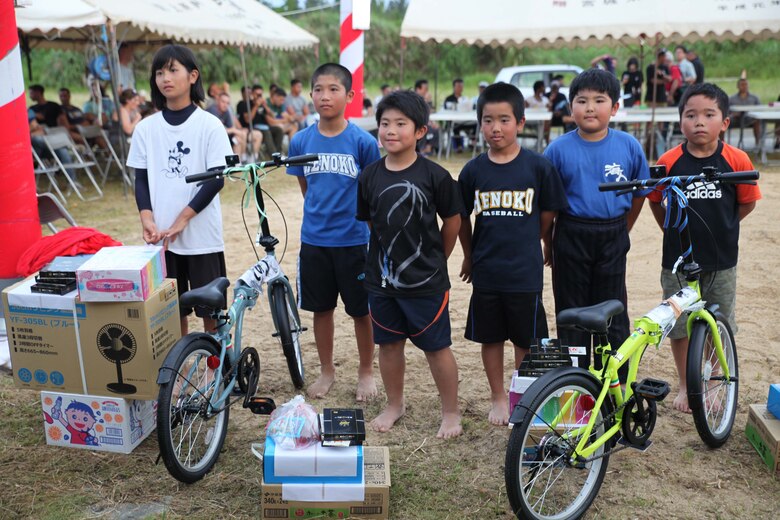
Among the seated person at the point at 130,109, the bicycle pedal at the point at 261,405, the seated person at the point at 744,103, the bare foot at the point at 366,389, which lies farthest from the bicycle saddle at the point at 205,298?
the seated person at the point at 744,103

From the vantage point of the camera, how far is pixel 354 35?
24.0ft

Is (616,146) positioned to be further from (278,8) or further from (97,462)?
(278,8)

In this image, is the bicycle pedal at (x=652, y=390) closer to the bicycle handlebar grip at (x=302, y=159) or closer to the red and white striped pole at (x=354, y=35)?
the bicycle handlebar grip at (x=302, y=159)

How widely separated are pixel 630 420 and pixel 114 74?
861 cm

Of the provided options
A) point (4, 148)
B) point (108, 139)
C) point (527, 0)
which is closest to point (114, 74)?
point (108, 139)

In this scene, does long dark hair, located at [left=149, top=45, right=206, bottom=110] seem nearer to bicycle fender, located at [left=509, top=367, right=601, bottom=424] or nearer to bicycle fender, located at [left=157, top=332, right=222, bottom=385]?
bicycle fender, located at [left=157, top=332, right=222, bottom=385]

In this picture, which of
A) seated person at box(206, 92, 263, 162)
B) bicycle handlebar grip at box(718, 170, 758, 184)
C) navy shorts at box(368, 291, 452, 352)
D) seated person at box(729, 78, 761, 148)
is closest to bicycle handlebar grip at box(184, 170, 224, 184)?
navy shorts at box(368, 291, 452, 352)

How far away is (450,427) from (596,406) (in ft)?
3.23

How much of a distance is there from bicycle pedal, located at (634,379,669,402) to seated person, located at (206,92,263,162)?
34.3 feet

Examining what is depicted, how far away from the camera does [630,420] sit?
2977 mm

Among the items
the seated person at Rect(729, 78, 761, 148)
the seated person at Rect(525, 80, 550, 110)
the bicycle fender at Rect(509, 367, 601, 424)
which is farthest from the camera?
the seated person at Rect(525, 80, 550, 110)

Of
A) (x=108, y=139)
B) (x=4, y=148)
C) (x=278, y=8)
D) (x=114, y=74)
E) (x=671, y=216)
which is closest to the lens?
(x=671, y=216)

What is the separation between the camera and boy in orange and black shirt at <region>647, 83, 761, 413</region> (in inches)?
136

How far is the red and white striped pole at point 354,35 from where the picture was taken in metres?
6.96
